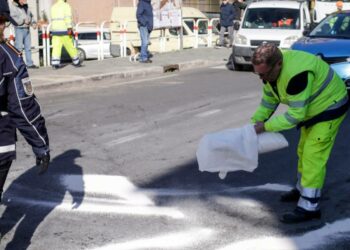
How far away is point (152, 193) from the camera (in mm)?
6305

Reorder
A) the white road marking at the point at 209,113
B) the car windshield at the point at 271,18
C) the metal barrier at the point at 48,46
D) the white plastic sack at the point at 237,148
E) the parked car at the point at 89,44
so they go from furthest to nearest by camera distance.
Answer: the parked car at the point at 89,44 → the car windshield at the point at 271,18 → the metal barrier at the point at 48,46 → the white road marking at the point at 209,113 → the white plastic sack at the point at 237,148

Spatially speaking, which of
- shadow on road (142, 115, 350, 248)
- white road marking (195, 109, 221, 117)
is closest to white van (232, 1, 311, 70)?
white road marking (195, 109, 221, 117)

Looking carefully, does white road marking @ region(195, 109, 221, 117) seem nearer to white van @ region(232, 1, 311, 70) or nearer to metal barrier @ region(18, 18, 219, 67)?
white van @ region(232, 1, 311, 70)

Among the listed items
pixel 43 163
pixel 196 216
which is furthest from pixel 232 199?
pixel 43 163

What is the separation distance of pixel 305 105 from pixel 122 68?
1168 cm

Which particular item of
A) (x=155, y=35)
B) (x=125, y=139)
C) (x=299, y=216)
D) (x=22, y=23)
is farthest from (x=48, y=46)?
(x=299, y=216)

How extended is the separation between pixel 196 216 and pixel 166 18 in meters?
16.2

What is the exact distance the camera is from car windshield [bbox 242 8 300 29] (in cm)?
1753

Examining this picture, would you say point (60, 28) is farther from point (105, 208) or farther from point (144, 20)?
point (105, 208)

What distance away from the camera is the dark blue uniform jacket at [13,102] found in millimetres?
4281

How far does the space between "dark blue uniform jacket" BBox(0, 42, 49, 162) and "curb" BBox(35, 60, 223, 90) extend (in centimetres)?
871

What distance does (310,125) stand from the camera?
537 cm

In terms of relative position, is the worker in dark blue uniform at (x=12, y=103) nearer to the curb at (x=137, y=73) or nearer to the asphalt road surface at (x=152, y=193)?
the asphalt road surface at (x=152, y=193)

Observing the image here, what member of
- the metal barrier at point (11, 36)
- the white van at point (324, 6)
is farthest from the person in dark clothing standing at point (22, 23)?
the white van at point (324, 6)
